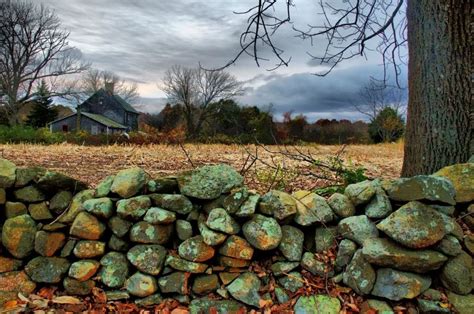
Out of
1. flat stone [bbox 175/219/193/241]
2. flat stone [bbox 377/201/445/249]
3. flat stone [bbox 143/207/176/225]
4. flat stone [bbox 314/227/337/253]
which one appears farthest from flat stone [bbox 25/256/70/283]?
flat stone [bbox 377/201/445/249]

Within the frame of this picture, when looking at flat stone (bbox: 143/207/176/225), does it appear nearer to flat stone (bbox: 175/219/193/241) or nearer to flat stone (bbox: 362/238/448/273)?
flat stone (bbox: 175/219/193/241)

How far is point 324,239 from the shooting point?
219 centimetres

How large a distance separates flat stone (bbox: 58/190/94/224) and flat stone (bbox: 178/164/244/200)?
61cm

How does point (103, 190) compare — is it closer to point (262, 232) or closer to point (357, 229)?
point (262, 232)

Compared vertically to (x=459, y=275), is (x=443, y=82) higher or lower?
higher

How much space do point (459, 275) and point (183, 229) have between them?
155cm

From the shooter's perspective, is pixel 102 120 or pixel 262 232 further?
pixel 102 120

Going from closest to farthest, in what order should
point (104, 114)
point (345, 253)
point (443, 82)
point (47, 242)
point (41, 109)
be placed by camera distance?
1. point (345, 253)
2. point (47, 242)
3. point (443, 82)
4. point (41, 109)
5. point (104, 114)

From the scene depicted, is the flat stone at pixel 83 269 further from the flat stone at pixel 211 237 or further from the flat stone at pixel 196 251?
the flat stone at pixel 211 237

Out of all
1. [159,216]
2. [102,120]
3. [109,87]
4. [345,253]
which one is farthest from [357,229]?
[109,87]

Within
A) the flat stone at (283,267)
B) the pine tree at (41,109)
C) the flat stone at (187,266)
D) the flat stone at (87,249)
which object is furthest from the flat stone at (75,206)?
the pine tree at (41,109)

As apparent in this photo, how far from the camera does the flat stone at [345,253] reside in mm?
2100

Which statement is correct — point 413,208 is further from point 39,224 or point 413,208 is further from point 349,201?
point 39,224

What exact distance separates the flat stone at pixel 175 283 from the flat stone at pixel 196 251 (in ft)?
0.38
